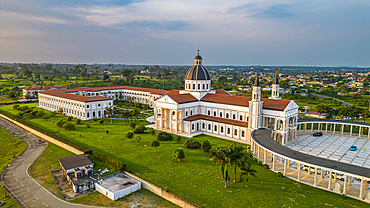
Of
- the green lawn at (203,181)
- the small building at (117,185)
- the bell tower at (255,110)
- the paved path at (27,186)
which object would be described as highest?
the bell tower at (255,110)

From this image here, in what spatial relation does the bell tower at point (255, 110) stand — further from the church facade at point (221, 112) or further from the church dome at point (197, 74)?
the church dome at point (197, 74)

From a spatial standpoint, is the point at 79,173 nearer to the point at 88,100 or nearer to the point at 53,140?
the point at 53,140

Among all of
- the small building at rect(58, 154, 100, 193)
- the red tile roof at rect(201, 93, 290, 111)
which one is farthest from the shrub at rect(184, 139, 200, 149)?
the small building at rect(58, 154, 100, 193)

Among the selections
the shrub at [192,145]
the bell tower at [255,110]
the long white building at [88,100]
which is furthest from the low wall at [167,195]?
the long white building at [88,100]

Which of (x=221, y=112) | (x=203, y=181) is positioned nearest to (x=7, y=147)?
(x=203, y=181)

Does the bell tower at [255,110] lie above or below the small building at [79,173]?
above

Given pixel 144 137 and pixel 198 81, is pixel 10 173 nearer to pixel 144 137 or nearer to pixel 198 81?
pixel 144 137

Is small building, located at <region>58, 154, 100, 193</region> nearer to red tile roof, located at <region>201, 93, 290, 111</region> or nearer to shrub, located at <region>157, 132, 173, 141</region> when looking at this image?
shrub, located at <region>157, 132, 173, 141</region>
